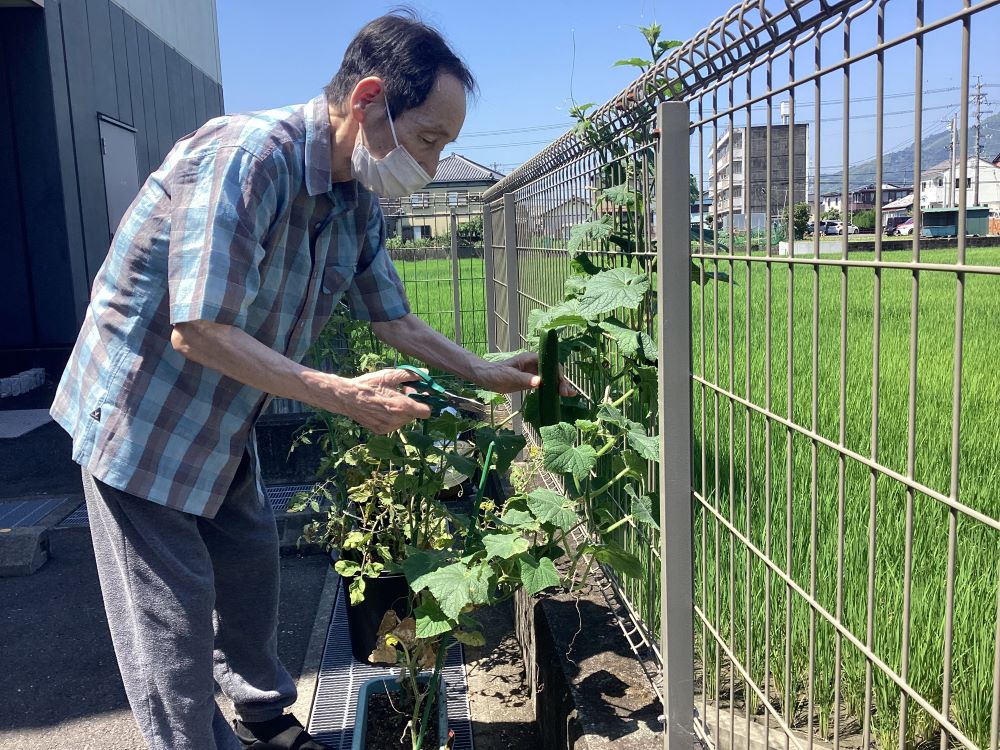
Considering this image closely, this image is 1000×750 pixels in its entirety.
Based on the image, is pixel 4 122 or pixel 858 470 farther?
pixel 4 122

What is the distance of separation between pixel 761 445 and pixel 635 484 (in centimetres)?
85

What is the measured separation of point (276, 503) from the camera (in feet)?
16.3

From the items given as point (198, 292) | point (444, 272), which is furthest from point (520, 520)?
point (444, 272)

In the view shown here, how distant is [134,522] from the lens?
6.25 ft

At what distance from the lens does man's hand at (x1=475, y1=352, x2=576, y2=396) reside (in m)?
2.24

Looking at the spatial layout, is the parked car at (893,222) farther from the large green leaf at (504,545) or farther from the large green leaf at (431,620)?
the large green leaf at (431,620)

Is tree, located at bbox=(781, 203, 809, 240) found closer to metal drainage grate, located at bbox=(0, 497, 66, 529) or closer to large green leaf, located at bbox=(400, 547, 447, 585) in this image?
large green leaf, located at bbox=(400, 547, 447, 585)

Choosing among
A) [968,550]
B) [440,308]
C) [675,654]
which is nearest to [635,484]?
[675,654]

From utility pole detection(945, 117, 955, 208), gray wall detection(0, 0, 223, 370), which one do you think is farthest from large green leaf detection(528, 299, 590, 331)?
gray wall detection(0, 0, 223, 370)

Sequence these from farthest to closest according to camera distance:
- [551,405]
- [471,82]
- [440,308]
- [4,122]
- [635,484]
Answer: [4,122] → [440,308] → [635,484] → [551,405] → [471,82]

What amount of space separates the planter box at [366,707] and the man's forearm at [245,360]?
3.28 ft

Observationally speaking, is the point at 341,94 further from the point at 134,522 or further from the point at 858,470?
the point at 858,470

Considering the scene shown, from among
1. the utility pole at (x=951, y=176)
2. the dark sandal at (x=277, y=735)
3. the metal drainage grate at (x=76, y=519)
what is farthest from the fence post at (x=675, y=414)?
the metal drainage grate at (x=76, y=519)

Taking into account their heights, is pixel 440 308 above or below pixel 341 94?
below
